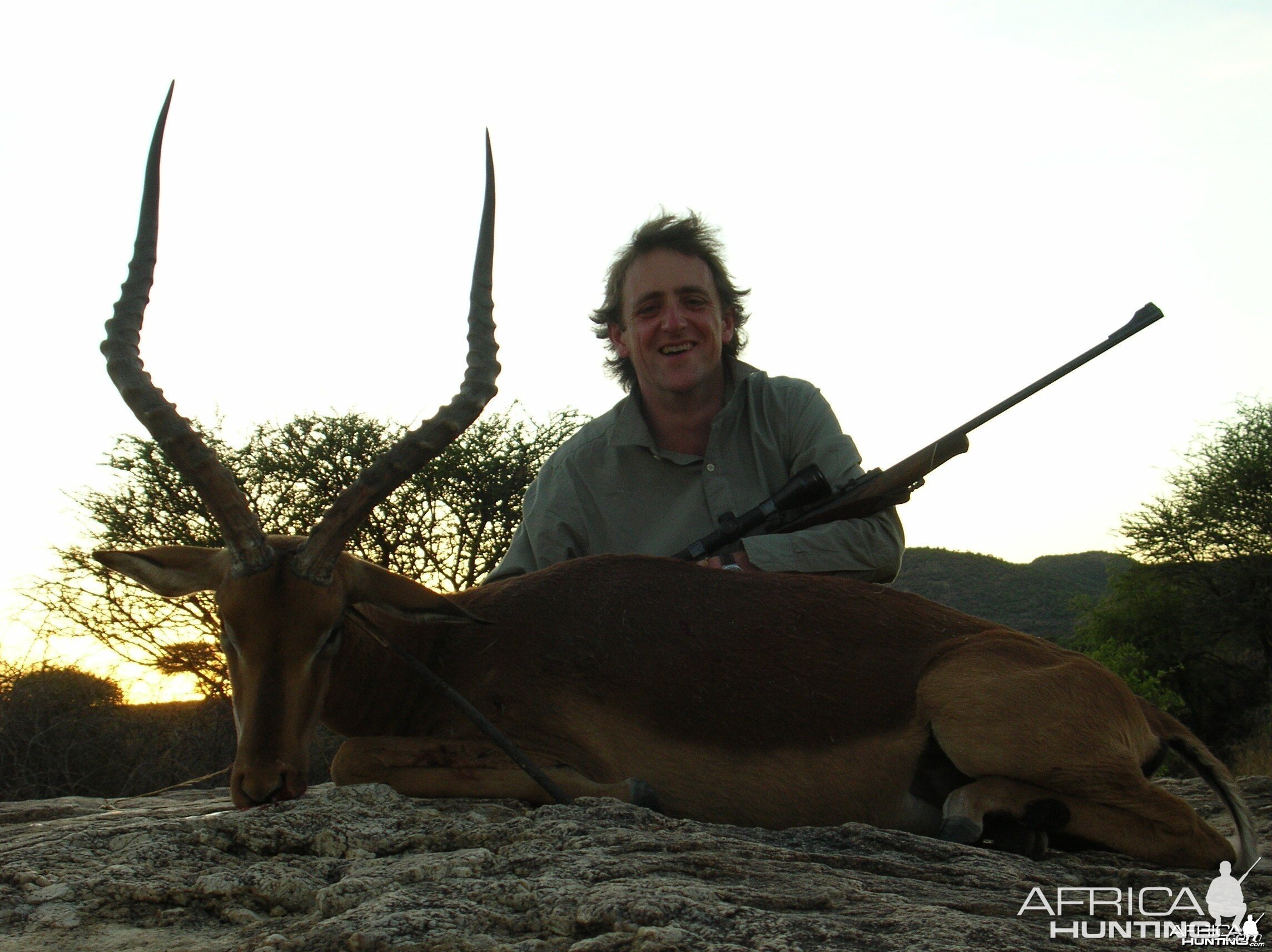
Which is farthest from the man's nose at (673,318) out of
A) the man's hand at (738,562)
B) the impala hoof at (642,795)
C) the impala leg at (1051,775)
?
the impala hoof at (642,795)

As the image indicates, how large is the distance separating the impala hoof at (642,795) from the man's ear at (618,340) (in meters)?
4.04

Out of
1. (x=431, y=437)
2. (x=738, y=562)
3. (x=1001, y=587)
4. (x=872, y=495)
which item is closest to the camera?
(x=431, y=437)

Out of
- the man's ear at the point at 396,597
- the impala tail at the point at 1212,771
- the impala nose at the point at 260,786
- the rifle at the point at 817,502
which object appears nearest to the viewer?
the impala nose at the point at 260,786

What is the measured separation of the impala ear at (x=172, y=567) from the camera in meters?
4.24

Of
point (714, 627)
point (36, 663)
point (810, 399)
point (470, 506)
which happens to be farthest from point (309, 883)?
point (470, 506)

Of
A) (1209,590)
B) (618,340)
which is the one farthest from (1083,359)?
(1209,590)

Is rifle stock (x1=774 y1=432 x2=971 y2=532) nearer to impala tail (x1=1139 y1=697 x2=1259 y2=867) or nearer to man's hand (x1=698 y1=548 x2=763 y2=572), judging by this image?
man's hand (x1=698 y1=548 x2=763 y2=572)

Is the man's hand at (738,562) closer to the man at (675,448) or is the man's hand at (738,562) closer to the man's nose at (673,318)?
the man at (675,448)

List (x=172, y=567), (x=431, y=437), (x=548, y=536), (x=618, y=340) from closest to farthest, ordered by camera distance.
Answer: (x=431, y=437), (x=172, y=567), (x=548, y=536), (x=618, y=340)

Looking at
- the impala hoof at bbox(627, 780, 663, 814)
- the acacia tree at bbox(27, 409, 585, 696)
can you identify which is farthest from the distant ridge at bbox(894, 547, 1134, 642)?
the impala hoof at bbox(627, 780, 663, 814)

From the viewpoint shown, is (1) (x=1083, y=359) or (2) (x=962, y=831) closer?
(2) (x=962, y=831)

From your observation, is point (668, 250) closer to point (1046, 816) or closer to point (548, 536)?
point (548, 536)

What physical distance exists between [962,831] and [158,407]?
3.20 meters

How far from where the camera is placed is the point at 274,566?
3.88 metres
